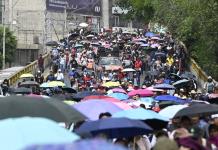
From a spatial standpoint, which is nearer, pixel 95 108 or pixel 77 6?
pixel 95 108

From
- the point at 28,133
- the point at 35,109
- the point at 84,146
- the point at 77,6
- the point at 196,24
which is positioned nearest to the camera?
the point at 84,146

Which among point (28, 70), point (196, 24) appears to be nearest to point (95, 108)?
point (196, 24)

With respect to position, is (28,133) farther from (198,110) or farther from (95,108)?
(95,108)

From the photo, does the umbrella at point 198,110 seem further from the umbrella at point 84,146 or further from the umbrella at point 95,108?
the umbrella at point 84,146

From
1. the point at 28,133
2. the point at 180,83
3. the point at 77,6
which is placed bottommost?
the point at 180,83

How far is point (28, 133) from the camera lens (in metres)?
7.37

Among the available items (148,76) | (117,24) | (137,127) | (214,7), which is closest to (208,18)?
(214,7)

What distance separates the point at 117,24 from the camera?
106000 millimetres

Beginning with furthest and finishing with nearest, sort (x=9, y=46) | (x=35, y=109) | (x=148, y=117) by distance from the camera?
(x=9, y=46) < (x=148, y=117) < (x=35, y=109)

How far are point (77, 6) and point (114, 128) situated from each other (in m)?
83.4

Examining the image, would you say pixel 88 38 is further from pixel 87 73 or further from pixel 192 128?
pixel 192 128

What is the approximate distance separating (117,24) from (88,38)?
4703cm

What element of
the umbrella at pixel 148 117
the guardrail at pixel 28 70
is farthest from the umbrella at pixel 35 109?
the guardrail at pixel 28 70

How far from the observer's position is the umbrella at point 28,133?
23.4 feet
